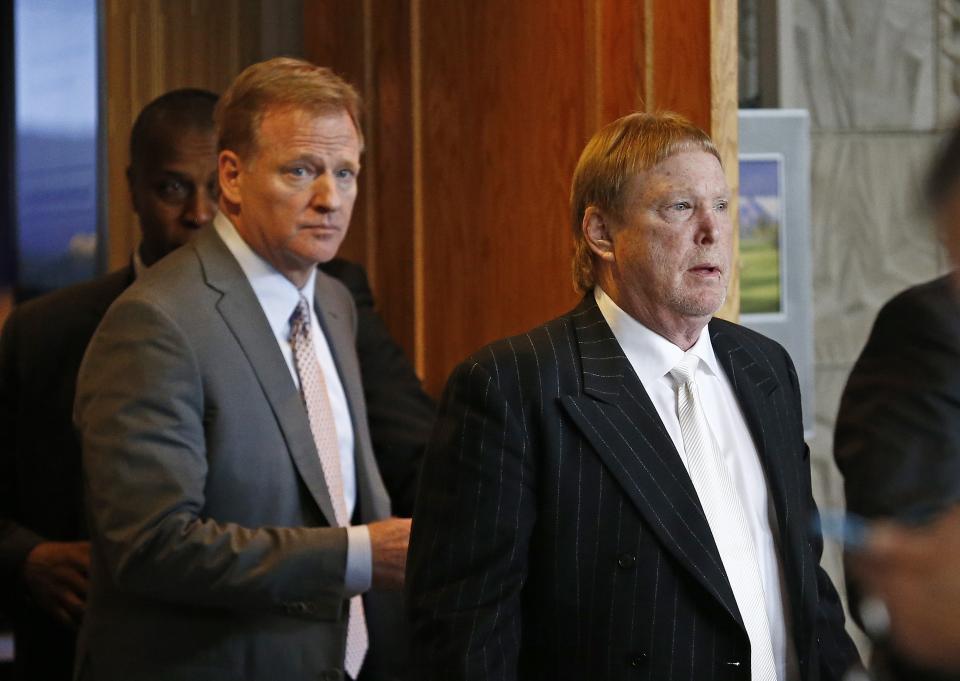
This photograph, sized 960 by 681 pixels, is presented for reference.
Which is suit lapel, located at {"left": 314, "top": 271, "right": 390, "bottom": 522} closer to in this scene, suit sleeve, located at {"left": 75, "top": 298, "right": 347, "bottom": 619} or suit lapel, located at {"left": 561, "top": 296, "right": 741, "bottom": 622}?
suit sleeve, located at {"left": 75, "top": 298, "right": 347, "bottom": 619}

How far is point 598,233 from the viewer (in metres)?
2.22

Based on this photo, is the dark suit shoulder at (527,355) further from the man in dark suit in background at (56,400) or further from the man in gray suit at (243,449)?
the man in dark suit in background at (56,400)

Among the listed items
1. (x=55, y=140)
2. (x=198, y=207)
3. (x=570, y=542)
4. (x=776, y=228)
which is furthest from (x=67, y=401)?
(x=55, y=140)

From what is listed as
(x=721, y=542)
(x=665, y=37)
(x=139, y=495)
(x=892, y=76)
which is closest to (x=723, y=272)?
(x=721, y=542)

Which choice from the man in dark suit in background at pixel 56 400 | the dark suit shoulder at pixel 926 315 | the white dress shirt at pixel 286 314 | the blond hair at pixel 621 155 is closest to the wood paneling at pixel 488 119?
the blond hair at pixel 621 155

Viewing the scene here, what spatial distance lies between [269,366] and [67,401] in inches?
30.6

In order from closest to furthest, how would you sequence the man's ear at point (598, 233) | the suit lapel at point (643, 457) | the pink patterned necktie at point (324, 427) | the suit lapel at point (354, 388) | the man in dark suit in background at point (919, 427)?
the man in dark suit in background at point (919, 427)
the suit lapel at point (643, 457)
the man's ear at point (598, 233)
the pink patterned necktie at point (324, 427)
the suit lapel at point (354, 388)

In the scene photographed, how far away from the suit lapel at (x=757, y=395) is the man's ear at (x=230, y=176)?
1.01 metres

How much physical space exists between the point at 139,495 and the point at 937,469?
1.73 meters

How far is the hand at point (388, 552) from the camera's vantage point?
7.82 ft

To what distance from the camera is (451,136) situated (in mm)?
3736

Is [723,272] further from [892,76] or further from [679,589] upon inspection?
[892,76]

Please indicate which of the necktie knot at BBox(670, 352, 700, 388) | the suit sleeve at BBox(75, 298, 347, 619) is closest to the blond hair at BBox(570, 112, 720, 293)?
the necktie knot at BBox(670, 352, 700, 388)

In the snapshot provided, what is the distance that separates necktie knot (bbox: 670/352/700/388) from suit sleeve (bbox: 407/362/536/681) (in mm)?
287
